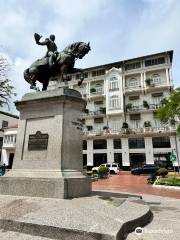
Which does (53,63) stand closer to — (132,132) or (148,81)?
(132,132)

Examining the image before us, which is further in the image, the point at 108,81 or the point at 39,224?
the point at 108,81

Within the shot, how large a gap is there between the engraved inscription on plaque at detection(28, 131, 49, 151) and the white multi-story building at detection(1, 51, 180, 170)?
31993 mm

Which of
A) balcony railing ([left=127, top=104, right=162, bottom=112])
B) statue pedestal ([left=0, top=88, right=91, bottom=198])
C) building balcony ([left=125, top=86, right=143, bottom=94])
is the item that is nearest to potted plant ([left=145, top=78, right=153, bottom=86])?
building balcony ([left=125, top=86, right=143, bottom=94])

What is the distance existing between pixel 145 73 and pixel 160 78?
310cm

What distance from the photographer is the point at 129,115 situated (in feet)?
137

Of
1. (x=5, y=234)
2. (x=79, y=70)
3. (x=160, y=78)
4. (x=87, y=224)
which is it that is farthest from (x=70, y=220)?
(x=160, y=78)

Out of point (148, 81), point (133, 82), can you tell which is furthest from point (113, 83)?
point (148, 81)

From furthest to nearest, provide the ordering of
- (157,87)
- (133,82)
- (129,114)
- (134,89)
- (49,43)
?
1. (133,82)
2. (134,89)
3. (129,114)
4. (157,87)
5. (49,43)

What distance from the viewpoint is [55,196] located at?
547cm

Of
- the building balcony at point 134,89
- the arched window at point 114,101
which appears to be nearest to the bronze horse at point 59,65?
the arched window at point 114,101

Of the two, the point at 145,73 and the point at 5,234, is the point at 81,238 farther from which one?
the point at 145,73

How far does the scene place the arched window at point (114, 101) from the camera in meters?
42.6

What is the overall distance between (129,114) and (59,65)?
35.3 meters

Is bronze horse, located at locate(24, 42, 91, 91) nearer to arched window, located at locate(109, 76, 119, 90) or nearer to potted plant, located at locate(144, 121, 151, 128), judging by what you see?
potted plant, located at locate(144, 121, 151, 128)
